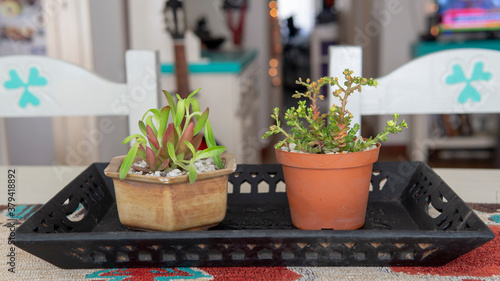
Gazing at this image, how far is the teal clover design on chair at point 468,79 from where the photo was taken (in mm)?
1012

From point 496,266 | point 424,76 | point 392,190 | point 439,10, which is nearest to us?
point 496,266

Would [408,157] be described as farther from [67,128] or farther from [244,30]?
[67,128]

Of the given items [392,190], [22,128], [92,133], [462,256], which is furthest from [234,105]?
[462,256]

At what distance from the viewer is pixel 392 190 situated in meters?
0.77

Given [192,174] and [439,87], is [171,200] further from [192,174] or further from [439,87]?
[439,87]

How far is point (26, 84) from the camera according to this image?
110 centimetres

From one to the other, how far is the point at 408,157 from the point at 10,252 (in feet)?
11.9

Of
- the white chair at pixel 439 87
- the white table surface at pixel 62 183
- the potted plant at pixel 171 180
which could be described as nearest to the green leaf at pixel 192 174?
the potted plant at pixel 171 180

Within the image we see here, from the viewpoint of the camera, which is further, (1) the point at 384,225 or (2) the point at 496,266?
(1) the point at 384,225

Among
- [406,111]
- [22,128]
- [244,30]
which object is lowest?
[22,128]

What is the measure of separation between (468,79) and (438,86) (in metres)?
0.07

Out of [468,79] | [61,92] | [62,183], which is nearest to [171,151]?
[62,183]

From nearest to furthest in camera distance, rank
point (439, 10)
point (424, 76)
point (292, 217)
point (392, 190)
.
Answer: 1. point (292, 217)
2. point (392, 190)
3. point (424, 76)
4. point (439, 10)

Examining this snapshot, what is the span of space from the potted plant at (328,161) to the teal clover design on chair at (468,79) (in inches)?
18.3
